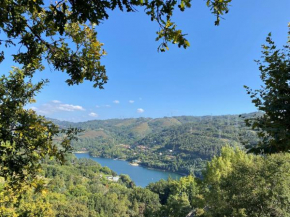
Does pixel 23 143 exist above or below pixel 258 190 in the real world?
above

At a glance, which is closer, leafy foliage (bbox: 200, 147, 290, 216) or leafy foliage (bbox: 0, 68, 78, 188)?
leafy foliage (bbox: 0, 68, 78, 188)

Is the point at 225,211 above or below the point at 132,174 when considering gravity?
above

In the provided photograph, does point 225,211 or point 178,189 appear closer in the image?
point 225,211

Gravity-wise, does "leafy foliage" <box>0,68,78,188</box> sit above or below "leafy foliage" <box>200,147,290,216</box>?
above

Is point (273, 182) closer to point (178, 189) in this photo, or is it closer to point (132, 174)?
point (178, 189)

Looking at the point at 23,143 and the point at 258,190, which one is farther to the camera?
the point at 258,190

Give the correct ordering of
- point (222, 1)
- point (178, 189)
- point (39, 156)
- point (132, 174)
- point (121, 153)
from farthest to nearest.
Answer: point (121, 153) → point (132, 174) → point (178, 189) → point (39, 156) → point (222, 1)

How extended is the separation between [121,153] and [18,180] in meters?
145

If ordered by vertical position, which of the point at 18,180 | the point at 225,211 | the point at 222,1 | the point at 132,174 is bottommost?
the point at 132,174

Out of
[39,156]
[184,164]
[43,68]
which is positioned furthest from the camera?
[184,164]

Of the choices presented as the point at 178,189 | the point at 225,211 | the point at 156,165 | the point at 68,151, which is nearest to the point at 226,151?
the point at 225,211

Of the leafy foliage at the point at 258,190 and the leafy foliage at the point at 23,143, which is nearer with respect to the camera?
the leafy foliage at the point at 23,143

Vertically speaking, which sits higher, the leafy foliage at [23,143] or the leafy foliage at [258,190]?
the leafy foliage at [23,143]

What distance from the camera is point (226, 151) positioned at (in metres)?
17.2
